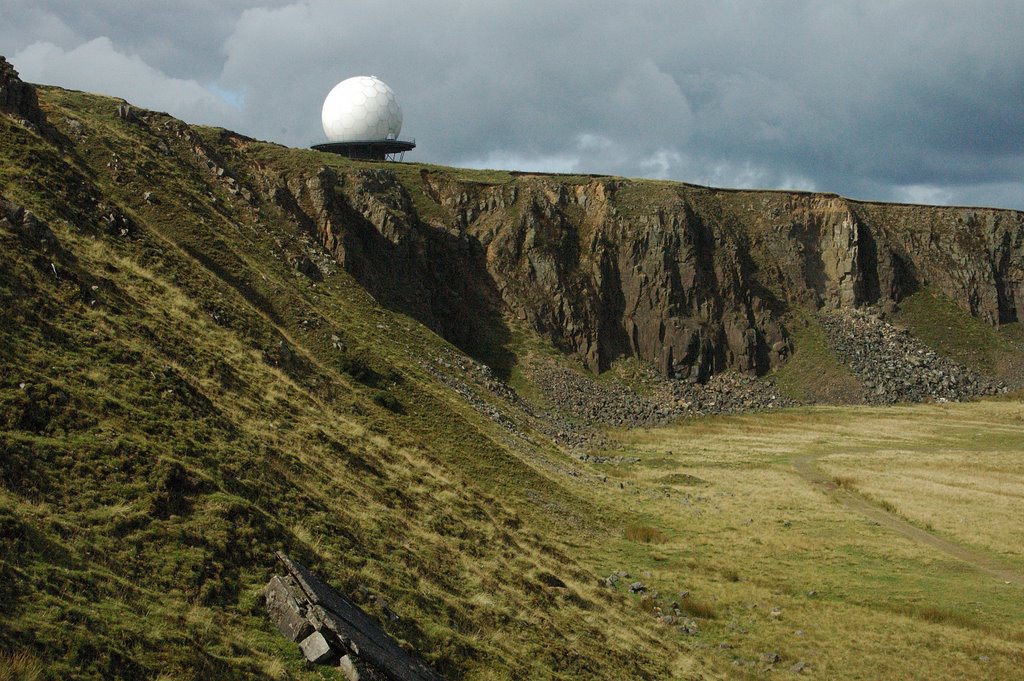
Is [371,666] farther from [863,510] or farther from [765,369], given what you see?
[765,369]

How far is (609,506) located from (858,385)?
60680 mm

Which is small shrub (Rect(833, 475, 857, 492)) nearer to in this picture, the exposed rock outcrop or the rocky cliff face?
the rocky cliff face

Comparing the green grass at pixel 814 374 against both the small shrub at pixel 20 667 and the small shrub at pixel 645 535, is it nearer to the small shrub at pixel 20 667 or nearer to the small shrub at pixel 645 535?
the small shrub at pixel 645 535

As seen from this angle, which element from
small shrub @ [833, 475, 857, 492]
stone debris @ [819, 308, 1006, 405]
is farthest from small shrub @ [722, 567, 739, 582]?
stone debris @ [819, 308, 1006, 405]

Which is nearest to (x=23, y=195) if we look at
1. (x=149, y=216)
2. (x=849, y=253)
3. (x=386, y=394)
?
(x=149, y=216)

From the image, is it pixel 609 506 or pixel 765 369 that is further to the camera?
pixel 765 369

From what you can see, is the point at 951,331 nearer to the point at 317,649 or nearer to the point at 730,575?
the point at 730,575

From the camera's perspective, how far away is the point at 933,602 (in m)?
28.6

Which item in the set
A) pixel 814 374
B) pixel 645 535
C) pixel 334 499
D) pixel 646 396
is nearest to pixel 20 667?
pixel 334 499

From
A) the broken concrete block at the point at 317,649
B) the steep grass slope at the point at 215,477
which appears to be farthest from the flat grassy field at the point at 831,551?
the broken concrete block at the point at 317,649

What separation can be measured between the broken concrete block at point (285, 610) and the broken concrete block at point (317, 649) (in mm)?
352

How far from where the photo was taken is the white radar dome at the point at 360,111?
91.1 metres

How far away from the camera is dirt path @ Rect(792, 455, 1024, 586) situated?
3275 centimetres

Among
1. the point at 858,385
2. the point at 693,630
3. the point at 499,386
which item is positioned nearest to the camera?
the point at 693,630
